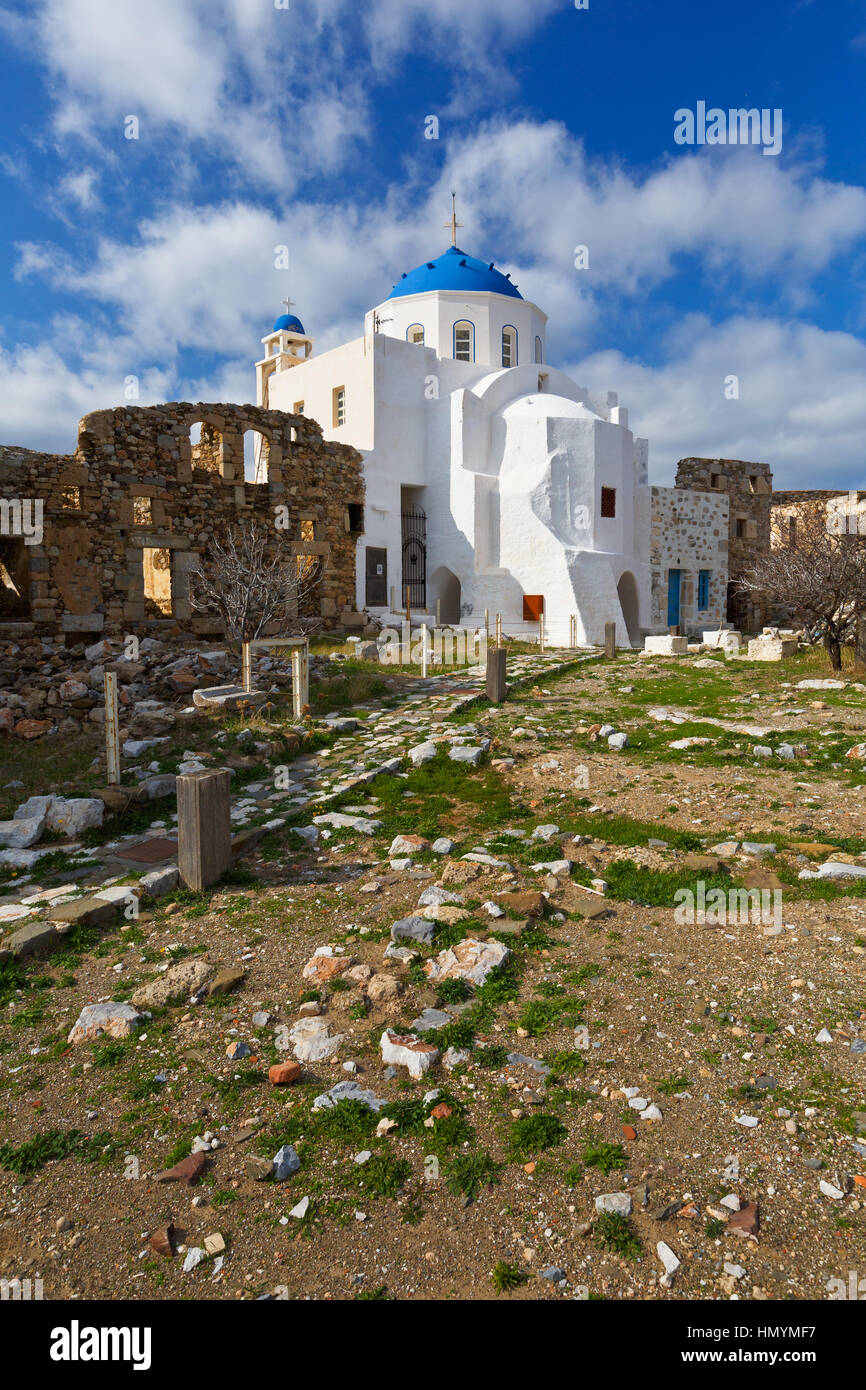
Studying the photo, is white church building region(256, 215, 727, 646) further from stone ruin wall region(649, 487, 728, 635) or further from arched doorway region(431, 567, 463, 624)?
stone ruin wall region(649, 487, 728, 635)

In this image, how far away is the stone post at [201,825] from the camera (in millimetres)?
5625

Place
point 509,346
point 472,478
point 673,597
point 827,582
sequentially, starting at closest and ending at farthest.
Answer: point 827,582 < point 472,478 < point 509,346 < point 673,597

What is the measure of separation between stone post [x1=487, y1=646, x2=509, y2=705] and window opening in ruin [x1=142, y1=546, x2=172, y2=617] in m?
8.85

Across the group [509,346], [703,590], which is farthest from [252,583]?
[703,590]

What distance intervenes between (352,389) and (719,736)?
721 inches

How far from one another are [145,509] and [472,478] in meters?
10.5

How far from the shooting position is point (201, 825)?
568 centimetres

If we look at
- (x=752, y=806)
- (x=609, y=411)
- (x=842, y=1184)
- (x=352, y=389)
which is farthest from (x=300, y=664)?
(x=609, y=411)

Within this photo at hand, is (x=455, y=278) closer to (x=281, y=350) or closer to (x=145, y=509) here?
(x=281, y=350)

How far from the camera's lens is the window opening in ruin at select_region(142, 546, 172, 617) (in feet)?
57.1

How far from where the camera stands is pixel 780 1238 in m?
2.65

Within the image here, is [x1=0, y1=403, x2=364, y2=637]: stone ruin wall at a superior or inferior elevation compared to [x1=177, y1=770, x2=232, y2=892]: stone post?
superior

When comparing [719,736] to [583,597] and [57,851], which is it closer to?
[57,851]

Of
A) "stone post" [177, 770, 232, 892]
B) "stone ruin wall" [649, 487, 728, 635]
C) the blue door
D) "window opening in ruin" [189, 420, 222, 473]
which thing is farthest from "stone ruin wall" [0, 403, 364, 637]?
the blue door
